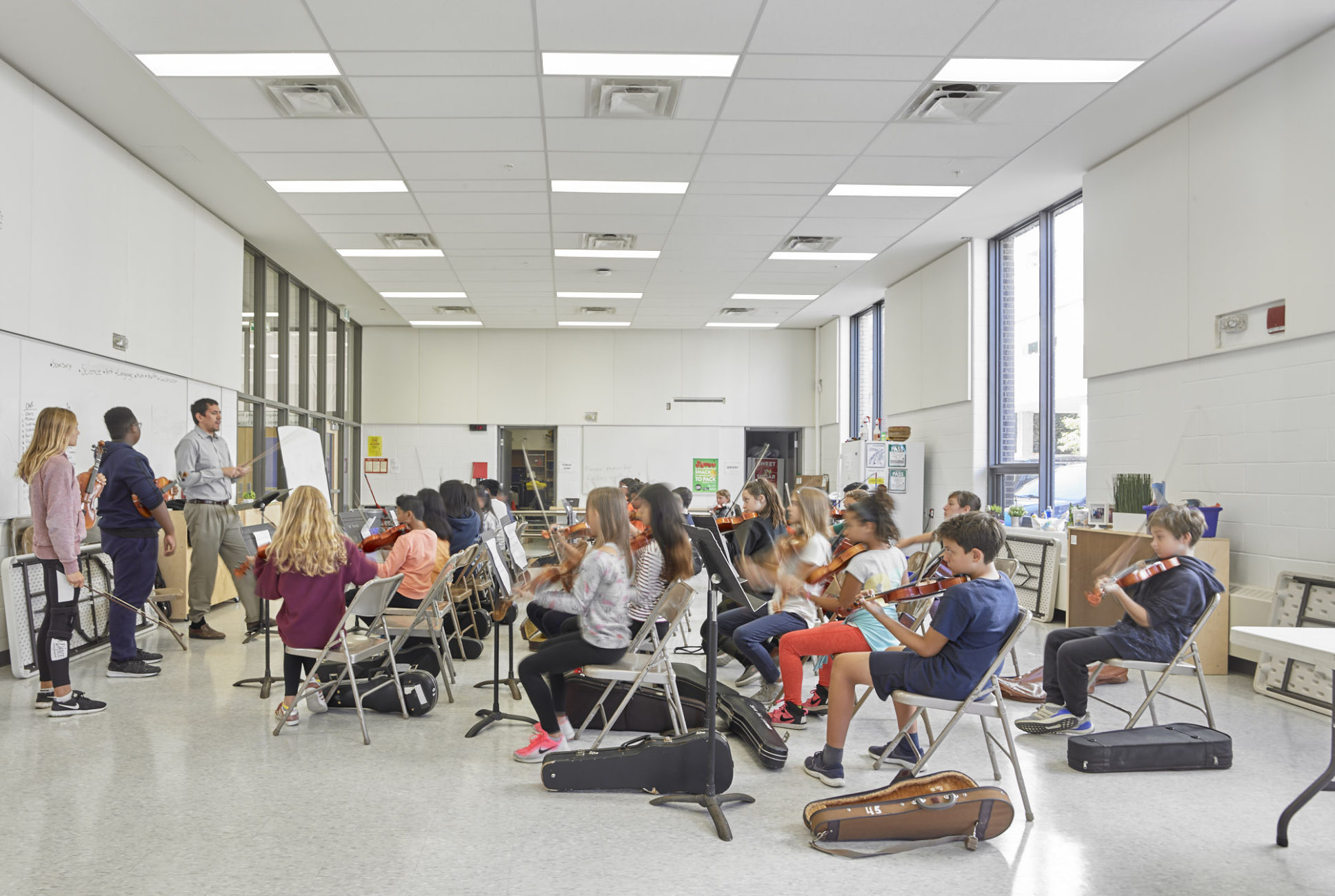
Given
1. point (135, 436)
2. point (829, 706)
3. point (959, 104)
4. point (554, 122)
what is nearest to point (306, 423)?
point (135, 436)

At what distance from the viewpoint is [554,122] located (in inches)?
220

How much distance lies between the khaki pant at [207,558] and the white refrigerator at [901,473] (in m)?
6.67

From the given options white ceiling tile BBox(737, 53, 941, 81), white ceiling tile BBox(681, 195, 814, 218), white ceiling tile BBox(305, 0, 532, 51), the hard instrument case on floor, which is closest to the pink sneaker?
the hard instrument case on floor

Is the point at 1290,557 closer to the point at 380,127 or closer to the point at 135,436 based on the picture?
the point at 380,127

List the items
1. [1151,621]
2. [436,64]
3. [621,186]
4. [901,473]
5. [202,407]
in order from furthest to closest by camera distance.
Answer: [901,473] → [621,186] → [202,407] → [436,64] → [1151,621]

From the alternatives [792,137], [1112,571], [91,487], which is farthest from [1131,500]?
[91,487]

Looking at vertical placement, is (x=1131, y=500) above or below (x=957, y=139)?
below

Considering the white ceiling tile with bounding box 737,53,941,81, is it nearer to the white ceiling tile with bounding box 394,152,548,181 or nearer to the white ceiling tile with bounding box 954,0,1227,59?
the white ceiling tile with bounding box 954,0,1227,59

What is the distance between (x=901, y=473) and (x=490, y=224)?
5.48 meters

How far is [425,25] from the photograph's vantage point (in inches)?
170

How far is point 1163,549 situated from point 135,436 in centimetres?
559

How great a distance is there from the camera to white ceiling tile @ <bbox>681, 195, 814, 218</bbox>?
7.12 m

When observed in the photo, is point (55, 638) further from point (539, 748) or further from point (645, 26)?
point (645, 26)

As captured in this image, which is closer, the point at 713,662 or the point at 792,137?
the point at 713,662
